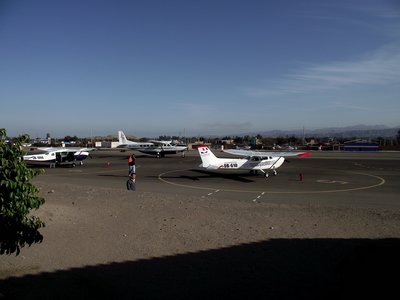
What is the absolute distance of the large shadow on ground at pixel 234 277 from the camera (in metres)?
6.96

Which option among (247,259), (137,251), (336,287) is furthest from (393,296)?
(137,251)

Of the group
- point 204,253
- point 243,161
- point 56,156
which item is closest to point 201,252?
point 204,253

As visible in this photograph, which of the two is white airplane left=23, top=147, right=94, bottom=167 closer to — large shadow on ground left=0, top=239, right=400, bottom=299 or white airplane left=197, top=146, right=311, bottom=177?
white airplane left=197, top=146, right=311, bottom=177

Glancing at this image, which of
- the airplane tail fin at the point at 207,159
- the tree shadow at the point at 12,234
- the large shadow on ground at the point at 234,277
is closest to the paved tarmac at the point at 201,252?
the large shadow on ground at the point at 234,277

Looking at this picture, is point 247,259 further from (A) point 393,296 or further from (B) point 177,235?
(A) point 393,296

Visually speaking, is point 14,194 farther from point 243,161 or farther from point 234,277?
→ point 243,161

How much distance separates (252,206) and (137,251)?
274 inches

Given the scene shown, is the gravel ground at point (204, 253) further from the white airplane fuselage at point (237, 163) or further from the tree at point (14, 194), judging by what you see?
the white airplane fuselage at point (237, 163)

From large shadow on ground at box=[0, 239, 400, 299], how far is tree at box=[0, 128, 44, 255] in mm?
1132

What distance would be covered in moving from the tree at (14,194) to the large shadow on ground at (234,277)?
1132 mm

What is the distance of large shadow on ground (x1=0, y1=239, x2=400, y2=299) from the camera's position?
6965 mm

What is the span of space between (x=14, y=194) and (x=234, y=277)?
496 centimetres

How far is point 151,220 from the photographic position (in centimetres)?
1321

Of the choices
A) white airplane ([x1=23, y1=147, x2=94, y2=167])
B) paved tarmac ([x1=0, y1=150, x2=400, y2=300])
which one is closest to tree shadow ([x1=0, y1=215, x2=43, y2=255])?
paved tarmac ([x1=0, y1=150, x2=400, y2=300])
